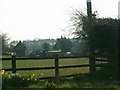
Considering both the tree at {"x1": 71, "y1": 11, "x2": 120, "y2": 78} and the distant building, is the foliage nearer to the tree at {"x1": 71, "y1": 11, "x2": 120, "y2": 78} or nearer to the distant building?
the tree at {"x1": 71, "y1": 11, "x2": 120, "y2": 78}

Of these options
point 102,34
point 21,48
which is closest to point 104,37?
point 102,34

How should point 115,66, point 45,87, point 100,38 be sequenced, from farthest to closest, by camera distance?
point 100,38 < point 115,66 < point 45,87

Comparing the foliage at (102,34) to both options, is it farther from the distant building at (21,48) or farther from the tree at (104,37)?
the distant building at (21,48)

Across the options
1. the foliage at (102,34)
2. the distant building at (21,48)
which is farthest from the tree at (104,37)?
the distant building at (21,48)

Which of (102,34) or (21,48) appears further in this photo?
(21,48)

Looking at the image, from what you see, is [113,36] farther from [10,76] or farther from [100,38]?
[10,76]

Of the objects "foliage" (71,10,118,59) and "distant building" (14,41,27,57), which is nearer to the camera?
"foliage" (71,10,118,59)

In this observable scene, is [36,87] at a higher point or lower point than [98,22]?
lower

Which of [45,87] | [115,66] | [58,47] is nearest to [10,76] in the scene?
[45,87]

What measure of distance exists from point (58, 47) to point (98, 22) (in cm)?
3470

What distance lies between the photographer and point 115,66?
16938mm

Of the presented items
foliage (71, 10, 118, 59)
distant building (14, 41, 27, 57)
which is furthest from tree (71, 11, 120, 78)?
distant building (14, 41, 27, 57)

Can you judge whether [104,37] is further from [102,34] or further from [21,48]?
[21,48]

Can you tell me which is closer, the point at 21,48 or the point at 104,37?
the point at 104,37
